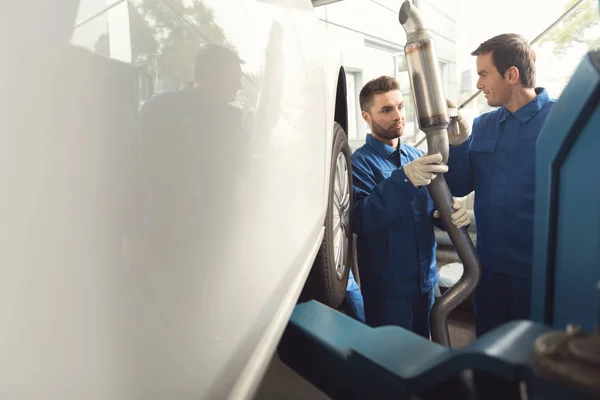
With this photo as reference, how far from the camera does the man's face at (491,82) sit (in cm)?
223

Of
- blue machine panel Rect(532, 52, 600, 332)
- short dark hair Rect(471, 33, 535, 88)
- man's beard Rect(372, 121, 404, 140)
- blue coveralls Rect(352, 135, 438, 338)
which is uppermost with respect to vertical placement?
short dark hair Rect(471, 33, 535, 88)

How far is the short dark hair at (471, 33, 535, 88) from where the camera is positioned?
7.22 ft

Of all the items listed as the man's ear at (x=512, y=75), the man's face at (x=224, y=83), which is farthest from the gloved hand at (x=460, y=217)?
the man's face at (x=224, y=83)

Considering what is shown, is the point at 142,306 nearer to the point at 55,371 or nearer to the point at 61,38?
the point at 55,371

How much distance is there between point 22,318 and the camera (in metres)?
0.42

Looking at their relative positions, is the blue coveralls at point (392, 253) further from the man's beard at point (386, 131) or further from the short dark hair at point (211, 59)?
the short dark hair at point (211, 59)

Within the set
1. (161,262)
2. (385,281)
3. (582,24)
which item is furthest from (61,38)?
(582,24)

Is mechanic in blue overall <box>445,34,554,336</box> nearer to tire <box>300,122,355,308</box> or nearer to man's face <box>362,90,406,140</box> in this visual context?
man's face <box>362,90,406,140</box>

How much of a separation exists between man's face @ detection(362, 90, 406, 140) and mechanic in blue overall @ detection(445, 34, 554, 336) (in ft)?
1.02

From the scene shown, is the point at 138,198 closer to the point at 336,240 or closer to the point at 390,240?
the point at 336,240

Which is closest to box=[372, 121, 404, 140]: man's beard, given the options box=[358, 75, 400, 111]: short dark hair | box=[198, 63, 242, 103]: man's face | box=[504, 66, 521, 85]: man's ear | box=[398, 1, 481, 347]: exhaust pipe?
box=[358, 75, 400, 111]: short dark hair

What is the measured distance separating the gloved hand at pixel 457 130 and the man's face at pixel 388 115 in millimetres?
274

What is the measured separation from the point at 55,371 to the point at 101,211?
0.17 meters

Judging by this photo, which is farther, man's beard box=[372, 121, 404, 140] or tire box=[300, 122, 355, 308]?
man's beard box=[372, 121, 404, 140]
